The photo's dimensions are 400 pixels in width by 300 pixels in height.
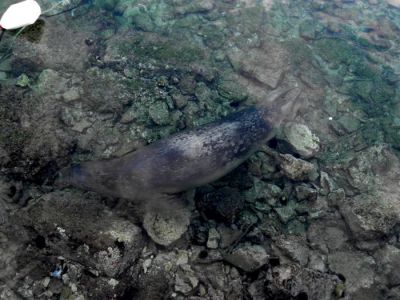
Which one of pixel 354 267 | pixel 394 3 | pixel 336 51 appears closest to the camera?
pixel 354 267

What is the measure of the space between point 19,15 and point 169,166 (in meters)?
3.64

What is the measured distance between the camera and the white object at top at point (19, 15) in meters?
5.81

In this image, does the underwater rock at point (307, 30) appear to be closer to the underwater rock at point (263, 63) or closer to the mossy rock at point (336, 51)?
the mossy rock at point (336, 51)

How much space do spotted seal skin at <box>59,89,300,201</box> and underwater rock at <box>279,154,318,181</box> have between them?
2.67ft

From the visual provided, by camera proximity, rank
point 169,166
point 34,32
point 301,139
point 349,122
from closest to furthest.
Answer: point 169,166, point 301,139, point 34,32, point 349,122

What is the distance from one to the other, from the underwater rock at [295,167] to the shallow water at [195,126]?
0.03 metres

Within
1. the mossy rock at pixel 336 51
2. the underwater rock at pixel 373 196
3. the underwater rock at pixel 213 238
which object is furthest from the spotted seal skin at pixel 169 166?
the mossy rock at pixel 336 51

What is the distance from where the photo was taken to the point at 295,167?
6.55 meters

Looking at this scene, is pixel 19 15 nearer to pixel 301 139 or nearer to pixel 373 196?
pixel 301 139

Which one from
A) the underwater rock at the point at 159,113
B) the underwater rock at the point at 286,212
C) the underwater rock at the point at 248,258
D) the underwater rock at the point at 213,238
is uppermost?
the underwater rock at the point at 159,113

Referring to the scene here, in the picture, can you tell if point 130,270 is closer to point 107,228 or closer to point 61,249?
point 107,228

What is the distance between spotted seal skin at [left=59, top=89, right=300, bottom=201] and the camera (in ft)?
18.1

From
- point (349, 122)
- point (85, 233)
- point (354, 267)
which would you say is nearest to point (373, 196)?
point (354, 267)

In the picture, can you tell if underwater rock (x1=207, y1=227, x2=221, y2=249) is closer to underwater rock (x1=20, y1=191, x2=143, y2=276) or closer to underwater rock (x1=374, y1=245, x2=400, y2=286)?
underwater rock (x1=20, y1=191, x2=143, y2=276)
